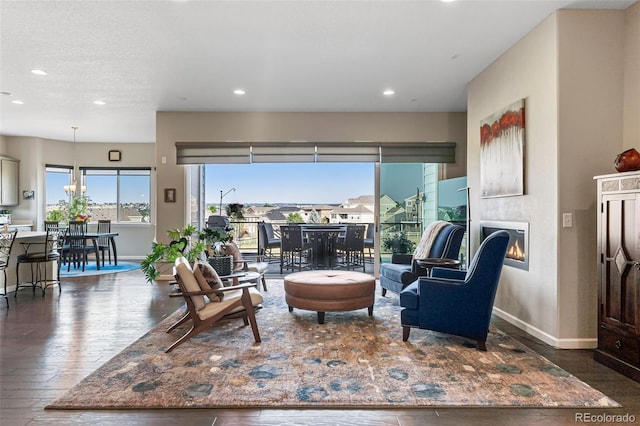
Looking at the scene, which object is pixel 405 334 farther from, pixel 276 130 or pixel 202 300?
pixel 276 130

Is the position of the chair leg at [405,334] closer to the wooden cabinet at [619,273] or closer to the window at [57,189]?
the wooden cabinet at [619,273]

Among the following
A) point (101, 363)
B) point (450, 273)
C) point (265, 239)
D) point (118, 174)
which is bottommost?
point (101, 363)

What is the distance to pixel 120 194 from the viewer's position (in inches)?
384

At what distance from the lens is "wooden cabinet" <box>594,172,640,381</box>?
2.70 m

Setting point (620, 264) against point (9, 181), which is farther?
point (9, 181)

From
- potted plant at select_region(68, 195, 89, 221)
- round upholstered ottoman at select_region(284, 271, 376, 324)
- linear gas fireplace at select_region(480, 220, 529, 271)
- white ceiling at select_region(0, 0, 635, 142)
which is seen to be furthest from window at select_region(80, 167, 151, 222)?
linear gas fireplace at select_region(480, 220, 529, 271)

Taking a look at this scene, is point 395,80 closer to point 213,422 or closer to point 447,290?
point 447,290

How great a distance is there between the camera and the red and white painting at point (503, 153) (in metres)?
3.91

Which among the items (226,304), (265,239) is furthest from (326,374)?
(265,239)

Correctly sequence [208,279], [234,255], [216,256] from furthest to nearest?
[234,255], [216,256], [208,279]

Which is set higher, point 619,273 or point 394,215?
point 394,215

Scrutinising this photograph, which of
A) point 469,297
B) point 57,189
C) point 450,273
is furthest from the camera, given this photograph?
point 57,189

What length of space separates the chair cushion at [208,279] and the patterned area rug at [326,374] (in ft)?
1.30

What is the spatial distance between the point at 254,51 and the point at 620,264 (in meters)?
3.77
